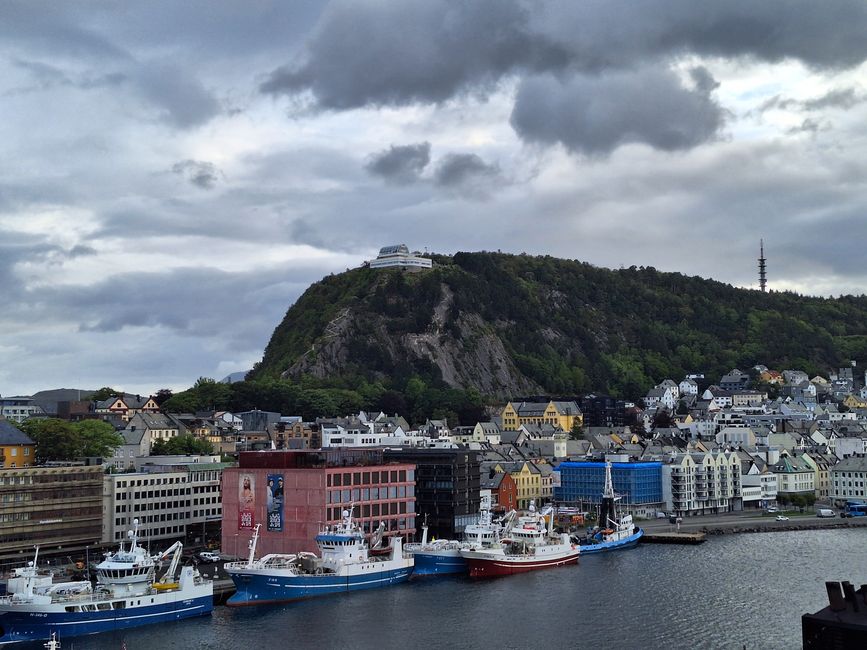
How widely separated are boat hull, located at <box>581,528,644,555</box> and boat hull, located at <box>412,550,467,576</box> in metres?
16.4

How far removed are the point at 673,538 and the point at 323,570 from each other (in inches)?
1659

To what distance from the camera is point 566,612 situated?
69.1 metres

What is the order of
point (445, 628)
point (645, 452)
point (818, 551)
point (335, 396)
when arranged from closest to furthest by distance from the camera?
point (445, 628)
point (818, 551)
point (645, 452)
point (335, 396)

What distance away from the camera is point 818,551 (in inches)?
3728

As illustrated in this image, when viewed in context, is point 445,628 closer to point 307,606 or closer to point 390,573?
point 307,606

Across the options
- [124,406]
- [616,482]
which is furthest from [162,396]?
[616,482]

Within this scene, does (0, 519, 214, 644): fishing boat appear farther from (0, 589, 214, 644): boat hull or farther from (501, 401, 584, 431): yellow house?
(501, 401, 584, 431): yellow house

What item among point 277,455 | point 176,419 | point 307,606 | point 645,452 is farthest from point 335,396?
point 307,606

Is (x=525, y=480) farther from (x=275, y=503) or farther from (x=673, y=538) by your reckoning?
(x=275, y=503)

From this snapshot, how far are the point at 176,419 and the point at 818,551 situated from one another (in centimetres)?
8650

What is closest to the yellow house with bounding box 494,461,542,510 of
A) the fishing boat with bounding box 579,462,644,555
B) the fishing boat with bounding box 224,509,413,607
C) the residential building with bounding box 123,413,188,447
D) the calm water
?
the fishing boat with bounding box 579,462,644,555

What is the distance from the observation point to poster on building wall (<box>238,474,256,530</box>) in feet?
287

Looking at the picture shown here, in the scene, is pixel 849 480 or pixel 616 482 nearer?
pixel 616 482

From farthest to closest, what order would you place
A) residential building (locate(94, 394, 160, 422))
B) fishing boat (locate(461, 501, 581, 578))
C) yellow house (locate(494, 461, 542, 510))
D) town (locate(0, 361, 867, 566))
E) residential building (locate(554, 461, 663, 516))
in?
residential building (locate(94, 394, 160, 422)) < yellow house (locate(494, 461, 542, 510)) < residential building (locate(554, 461, 663, 516)) < town (locate(0, 361, 867, 566)) < fishing boat (locate(461, 501, 581, 578))
